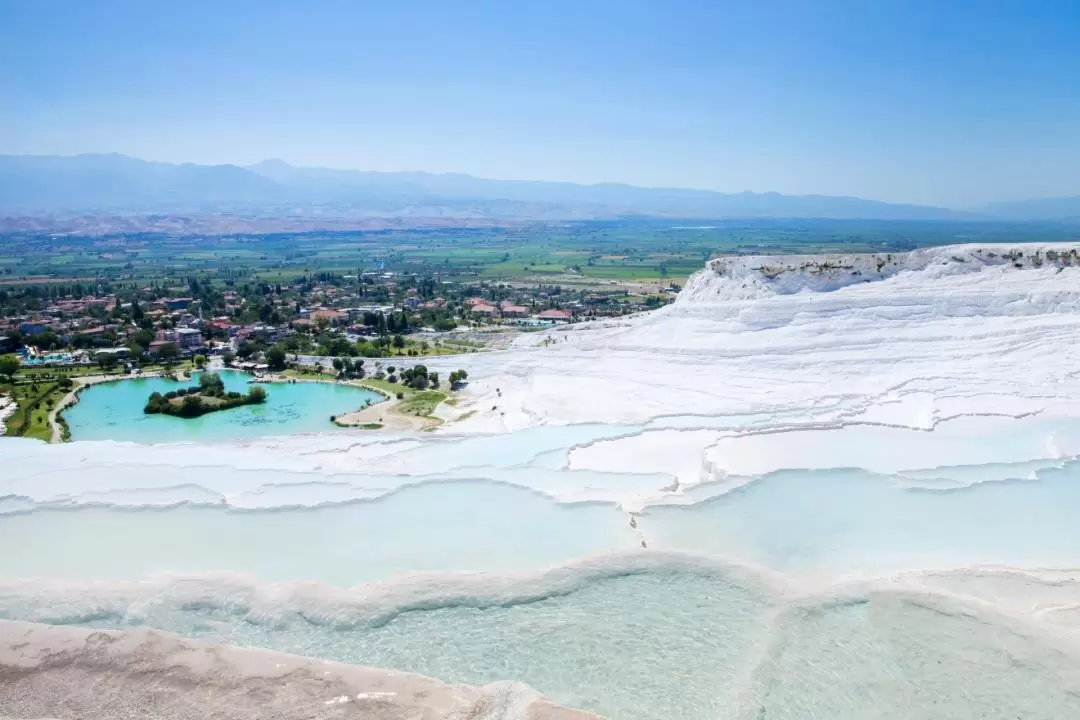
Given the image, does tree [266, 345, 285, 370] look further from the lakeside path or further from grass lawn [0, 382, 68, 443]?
the lakeside path

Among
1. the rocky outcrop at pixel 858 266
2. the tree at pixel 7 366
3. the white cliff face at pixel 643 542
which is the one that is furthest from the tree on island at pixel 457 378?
the tree at pixel 7 366

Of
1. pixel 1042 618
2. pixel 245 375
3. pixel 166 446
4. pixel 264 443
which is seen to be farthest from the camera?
pixel 245 375

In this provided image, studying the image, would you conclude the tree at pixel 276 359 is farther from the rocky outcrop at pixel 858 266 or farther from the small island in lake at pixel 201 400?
the rocky outcrop at pixel 858 266

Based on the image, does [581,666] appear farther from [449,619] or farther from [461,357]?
[461,357]

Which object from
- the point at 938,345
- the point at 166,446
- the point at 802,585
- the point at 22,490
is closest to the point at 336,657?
the point at 802,585

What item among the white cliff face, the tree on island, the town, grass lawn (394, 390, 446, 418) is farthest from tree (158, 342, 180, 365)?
the white cliff face

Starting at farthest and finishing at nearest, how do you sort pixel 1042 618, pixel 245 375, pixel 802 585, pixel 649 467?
pixel 245 375 < pixel 649 467 < pixel 802 585 < pixel 1042 618

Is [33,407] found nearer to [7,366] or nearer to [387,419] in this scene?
[7,366]
